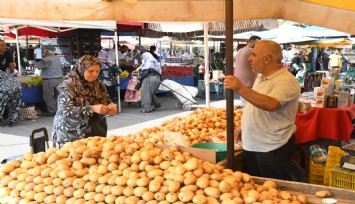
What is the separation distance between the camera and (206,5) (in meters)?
3.58

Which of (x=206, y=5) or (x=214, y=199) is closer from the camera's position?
(x=214, y=199)

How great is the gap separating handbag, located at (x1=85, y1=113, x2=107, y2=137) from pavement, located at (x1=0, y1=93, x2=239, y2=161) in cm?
265

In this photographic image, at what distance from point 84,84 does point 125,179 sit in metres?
1.72

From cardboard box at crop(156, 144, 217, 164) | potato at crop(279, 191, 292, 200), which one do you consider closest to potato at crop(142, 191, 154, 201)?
cardboard box at crop(156, 144, 217, 164)

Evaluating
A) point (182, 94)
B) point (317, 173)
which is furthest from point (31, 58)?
point (317, 173)

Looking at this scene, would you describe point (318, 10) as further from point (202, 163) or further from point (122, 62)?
point (122, 62)

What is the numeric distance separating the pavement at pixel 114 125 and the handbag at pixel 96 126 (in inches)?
104

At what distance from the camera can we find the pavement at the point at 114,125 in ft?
22.3

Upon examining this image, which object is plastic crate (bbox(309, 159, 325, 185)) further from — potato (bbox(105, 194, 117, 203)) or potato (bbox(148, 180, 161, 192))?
potato (bbox(105, 194, 117, 203))

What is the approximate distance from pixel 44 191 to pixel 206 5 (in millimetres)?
2200

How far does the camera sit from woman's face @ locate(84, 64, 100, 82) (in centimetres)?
377

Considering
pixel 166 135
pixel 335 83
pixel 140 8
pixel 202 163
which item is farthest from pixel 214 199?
pixel 335 83

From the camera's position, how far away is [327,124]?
15.3ft

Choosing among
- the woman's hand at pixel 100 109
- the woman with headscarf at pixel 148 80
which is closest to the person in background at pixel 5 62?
the woman with headscarf at pixel 148 80
